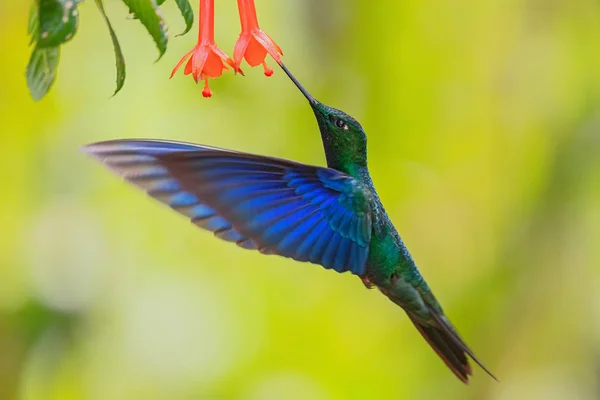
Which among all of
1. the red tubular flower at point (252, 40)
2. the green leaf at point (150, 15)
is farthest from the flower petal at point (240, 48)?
the green leaf at point (150, 15)

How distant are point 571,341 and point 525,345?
32 centimetres

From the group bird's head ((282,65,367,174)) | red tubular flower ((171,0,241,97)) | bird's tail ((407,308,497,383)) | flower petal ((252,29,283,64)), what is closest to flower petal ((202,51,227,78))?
red tubular flower ((171,0,241,97))

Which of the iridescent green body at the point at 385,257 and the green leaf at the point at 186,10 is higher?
the green leaf at the point at 186,10

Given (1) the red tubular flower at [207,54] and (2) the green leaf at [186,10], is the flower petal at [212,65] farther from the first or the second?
(2) the green leaf at [186,10]

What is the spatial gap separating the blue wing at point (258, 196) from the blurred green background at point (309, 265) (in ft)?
7.89

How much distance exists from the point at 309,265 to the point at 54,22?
11.8 feet

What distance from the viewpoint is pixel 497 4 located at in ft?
15.2

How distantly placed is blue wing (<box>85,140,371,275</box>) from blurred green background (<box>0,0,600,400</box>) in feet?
7.89

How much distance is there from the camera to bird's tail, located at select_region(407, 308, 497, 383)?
7.04 feet

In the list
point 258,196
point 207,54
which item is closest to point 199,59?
point 207,54

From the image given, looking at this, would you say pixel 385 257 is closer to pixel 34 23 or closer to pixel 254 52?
pixel 254 52

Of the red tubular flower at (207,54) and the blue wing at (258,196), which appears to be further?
the red tubular flower at (207,54)

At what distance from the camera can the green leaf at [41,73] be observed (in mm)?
1162

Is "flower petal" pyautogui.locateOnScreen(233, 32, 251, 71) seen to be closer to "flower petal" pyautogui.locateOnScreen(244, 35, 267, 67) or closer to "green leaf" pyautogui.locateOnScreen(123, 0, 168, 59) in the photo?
"flower petal" pyautogui.locateOnScreen(244, 35, 267, 67)
